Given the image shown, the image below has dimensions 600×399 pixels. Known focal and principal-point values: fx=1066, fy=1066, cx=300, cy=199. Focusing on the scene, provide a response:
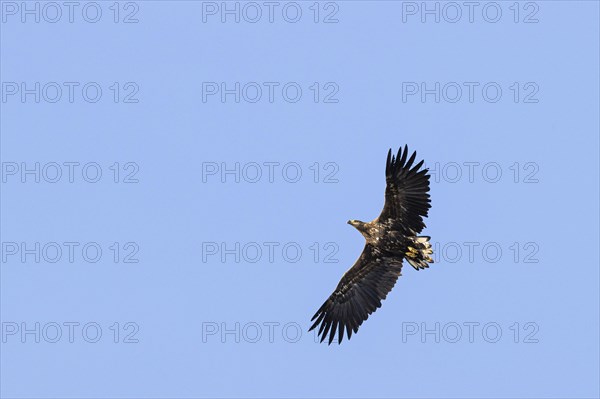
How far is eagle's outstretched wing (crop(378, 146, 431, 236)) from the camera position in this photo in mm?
31531

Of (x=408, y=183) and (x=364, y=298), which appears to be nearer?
(x=408, y=183)

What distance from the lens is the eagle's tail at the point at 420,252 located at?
3241 centimetres

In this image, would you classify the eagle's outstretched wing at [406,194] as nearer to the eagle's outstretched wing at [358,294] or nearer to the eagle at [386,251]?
the eagle at [386,251]

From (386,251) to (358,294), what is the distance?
1.96 metres

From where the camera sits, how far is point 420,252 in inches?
1282

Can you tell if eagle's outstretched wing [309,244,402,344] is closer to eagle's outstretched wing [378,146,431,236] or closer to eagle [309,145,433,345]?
eagle [309,145,433,345]

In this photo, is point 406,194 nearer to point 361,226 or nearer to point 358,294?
point 361,226

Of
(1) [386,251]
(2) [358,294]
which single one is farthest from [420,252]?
(2) [358,294]

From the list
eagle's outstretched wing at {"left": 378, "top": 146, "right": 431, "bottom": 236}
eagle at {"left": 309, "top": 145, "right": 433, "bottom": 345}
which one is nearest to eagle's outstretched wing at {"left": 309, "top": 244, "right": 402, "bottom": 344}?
eagle at {"left": 309, "top": 145, "right": 433, "bottom": 345}

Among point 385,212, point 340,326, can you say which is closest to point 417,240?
point 385,212

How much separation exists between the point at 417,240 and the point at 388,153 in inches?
115

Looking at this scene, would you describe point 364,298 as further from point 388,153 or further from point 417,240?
point 388,153

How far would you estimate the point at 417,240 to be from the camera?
106 ft

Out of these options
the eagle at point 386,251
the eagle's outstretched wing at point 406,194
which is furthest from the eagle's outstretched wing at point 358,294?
the eagle's outstretched wing at point 406,194
